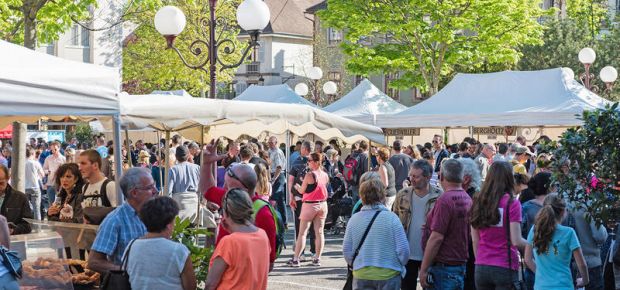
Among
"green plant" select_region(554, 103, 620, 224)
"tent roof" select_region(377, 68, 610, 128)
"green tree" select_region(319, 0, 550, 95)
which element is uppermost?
"green tree" select_region(319, 0, 550, 95)

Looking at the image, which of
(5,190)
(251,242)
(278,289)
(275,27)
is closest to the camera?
(251,242)

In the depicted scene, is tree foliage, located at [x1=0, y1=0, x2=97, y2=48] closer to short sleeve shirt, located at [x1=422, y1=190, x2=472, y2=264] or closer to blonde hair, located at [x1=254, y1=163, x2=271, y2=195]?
blonde hair, located at [x1=254, y1=163, x2=271, y2=195]

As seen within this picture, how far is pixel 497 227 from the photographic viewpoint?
739cm

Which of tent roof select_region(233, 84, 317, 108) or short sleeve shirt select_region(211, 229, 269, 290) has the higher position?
tent roof select_region(233, 84, 317, 108)

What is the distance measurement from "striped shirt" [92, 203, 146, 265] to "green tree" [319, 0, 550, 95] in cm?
3202

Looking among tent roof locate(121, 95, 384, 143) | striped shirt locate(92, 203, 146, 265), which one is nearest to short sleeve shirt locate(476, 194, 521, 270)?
striped shirt locate(92, 203, 146, 265)

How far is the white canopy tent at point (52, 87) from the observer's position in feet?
21.3

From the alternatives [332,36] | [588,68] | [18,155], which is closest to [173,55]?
[332,36]

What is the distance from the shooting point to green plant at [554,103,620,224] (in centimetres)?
687

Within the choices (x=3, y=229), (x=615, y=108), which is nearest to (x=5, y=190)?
(x=3, y=229)

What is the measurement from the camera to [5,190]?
336 inches

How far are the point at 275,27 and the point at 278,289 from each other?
61.1 m

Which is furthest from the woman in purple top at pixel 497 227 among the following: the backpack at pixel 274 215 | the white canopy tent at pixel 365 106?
the white canopy tent at pixel 365 106

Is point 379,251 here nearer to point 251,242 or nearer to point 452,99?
point 251,242
